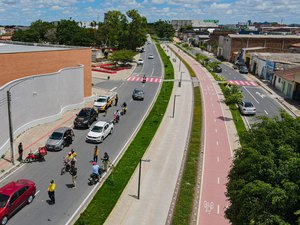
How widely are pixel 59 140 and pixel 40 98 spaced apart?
7.47 metres

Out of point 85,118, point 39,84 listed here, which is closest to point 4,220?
point 85,118

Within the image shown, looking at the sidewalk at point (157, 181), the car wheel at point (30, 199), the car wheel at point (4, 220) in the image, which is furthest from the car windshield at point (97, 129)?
the car wheel at point (4, 220)

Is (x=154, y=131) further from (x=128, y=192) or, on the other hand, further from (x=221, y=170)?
(x=128, y=192)

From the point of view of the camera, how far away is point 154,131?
3372cm

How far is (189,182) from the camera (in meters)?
23.2

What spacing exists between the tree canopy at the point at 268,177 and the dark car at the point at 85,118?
780 inches

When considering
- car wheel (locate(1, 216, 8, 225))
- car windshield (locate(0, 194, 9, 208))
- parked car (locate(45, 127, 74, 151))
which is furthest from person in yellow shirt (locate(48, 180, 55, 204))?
parked car (locate(45, 127, 74, 151))

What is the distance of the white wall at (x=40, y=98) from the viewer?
89.2 ft

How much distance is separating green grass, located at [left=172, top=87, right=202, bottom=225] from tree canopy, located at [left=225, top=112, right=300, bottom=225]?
169 inches

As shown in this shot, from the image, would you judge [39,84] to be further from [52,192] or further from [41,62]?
[52,192]

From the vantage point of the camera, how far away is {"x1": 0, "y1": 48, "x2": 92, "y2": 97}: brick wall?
3181cm

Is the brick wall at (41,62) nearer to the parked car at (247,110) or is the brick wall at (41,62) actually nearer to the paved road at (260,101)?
the parked car at (247,110)

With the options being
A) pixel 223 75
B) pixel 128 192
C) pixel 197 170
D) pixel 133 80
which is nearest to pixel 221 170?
pixel 197 170

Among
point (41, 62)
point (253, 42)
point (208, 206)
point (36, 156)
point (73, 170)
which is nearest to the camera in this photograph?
point (208, 206)
